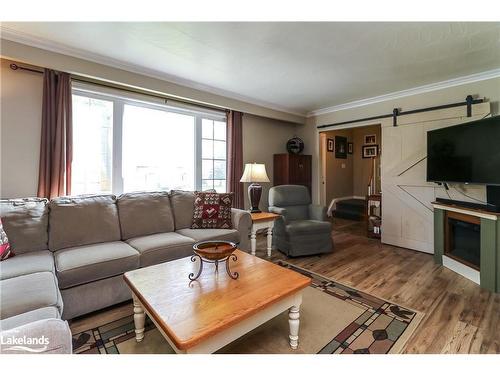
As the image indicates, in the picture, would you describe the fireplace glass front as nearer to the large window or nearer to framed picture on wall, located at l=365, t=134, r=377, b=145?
the large window

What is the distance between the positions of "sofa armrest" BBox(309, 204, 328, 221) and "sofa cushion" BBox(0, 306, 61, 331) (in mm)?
2971

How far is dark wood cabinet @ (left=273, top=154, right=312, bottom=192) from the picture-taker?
438cm

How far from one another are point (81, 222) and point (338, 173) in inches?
219

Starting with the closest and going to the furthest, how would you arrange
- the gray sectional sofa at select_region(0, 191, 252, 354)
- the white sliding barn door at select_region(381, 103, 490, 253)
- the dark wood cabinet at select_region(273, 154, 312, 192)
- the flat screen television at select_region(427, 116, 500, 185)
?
the gray sectional sofa at select_region(0, 191, 252, 354) → the flat screen television at select_region(427, 116, 500, 185) → the white sliding barn door at select_region(381, 103, 490, 253) → the dark wood cabinet at select_region(273, 154, 312, 192)

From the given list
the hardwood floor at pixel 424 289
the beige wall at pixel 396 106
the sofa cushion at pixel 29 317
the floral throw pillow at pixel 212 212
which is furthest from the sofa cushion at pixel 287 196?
the sofa cushion at pixel 29 317

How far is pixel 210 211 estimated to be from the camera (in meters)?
2.83

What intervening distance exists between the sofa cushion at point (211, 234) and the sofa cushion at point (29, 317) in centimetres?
128

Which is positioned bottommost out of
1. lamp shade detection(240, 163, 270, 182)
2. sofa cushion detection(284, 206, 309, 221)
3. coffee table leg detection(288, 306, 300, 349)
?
coffee table leg detection(288, 306, 300, 349)

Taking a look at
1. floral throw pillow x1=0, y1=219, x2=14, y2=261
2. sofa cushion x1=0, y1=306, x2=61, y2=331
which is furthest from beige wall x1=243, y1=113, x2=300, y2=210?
sofa cushion x1=0, y1=306, x2=61, y2=331

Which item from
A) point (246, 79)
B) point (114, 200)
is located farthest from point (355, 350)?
point (246, 79)

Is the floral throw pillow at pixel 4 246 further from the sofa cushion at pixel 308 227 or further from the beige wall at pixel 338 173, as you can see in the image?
the beige wall at pixel 338 173

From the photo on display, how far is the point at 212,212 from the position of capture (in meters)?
2.83

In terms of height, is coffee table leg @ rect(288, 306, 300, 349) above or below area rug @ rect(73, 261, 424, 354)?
above

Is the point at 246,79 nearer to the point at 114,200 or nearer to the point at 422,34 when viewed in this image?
the point at 422,34
